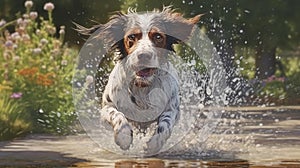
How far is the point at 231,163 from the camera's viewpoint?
7.98 metres

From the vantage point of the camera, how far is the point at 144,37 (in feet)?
27.4

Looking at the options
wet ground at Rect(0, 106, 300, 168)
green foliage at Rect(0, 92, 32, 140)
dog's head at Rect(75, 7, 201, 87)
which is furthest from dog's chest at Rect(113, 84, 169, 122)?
green foliage at Rect(0, 92, 32, 140)

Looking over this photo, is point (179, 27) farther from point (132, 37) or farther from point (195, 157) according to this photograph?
point (195, 157)

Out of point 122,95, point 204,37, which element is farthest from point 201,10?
point 122,95

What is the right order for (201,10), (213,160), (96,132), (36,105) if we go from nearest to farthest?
1. (213,160)
2. (96,132)
3. (36,105)
4. (201,10)

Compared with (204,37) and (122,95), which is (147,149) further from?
(204,37)

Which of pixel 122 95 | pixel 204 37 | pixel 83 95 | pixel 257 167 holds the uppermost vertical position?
pixel 204 37

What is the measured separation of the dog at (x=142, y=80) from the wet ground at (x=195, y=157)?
0.98 ft

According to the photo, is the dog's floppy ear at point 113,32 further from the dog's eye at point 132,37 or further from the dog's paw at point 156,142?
the dog's paw at point 156,142

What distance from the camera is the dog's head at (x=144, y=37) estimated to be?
824cm

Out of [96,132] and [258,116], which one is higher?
[258,116]

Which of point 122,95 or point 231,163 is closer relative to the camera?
point 231,163

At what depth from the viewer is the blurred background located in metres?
12.2

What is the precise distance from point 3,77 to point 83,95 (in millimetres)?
1188
